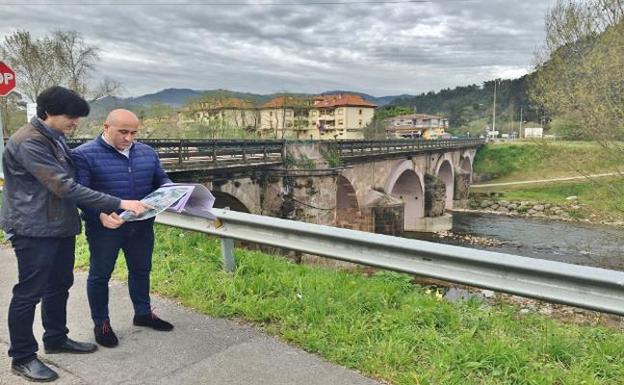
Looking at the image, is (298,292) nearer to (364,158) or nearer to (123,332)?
Answer: (123,332)

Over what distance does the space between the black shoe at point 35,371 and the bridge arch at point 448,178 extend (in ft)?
153

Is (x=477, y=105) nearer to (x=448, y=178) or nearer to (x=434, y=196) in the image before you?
(x=448, y=178)

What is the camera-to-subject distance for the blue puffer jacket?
3059 millimetres

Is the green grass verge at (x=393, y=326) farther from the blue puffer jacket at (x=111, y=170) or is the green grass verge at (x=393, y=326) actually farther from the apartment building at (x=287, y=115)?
the apartment building at (x=287, y=115)

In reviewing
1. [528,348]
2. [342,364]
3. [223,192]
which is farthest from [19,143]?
[223,192]

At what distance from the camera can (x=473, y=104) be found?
511ft

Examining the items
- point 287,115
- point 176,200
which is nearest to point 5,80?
point 176,200

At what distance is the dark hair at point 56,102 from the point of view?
272cm

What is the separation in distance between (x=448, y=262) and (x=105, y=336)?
2371mm

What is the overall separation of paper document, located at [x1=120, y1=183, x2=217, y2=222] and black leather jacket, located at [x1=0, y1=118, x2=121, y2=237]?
23 centimetres

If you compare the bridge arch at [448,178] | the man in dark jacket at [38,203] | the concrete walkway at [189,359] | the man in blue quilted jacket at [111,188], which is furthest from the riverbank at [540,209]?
the man in dark jacket at [38,203]

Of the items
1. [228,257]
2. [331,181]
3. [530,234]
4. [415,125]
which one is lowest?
[530,234]

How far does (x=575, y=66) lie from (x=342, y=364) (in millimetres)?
15668

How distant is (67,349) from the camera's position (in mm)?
3045
